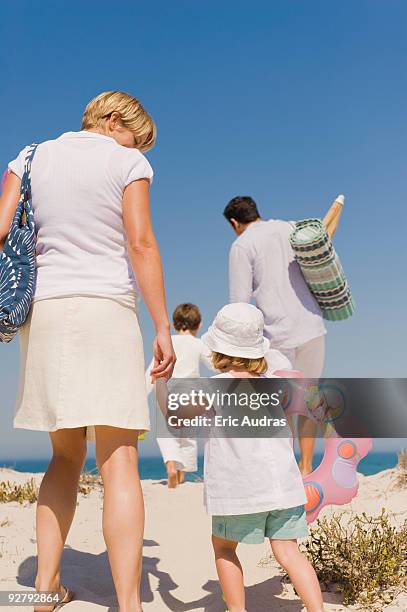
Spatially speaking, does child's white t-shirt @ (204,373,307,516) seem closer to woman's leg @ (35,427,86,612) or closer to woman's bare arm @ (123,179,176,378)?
woman's bare arm @ (123,179,176,378)

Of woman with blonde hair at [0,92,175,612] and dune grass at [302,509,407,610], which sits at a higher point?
woman with blonde hair at [0,92,175,612]

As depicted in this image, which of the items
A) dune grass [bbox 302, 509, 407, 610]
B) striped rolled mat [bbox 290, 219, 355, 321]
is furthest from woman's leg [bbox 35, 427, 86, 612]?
striped rolled mat [bbox 290, 219, 355, 321]

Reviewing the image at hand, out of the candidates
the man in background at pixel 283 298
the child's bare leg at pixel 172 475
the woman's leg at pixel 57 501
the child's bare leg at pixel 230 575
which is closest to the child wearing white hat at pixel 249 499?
the child's bare leg at pixel 230 575

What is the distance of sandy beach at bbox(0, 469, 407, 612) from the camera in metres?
3.44

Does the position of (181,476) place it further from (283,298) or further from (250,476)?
(250,476)

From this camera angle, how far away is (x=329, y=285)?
5480 mm

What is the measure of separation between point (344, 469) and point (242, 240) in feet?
7.21

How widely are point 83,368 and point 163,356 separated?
31 cm

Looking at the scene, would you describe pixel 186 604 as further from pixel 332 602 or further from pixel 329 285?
pixel 329 285

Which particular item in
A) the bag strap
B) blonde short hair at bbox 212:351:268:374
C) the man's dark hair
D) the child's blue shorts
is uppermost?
the man's dark hair

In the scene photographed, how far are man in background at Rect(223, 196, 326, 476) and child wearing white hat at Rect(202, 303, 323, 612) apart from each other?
228cm

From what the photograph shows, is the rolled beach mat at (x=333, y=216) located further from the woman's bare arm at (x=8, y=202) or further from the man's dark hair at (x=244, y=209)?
the woman's bare arm at (x=8, y=202)

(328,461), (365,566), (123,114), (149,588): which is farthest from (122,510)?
(123,114)

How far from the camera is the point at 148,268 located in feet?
9.41
